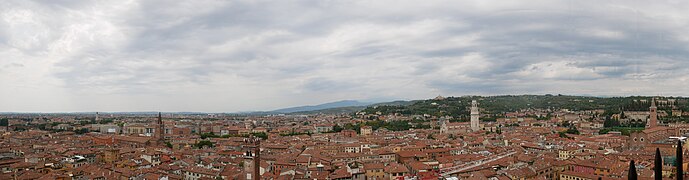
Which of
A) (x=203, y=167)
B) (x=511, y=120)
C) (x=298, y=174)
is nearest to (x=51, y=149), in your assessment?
(x=203, y=167)

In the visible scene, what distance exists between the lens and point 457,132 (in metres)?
55.0

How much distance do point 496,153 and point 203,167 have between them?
15573 millimetres

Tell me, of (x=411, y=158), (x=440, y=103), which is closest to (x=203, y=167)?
(x=411, y=158)

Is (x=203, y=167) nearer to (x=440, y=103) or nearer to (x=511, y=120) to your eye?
(x=511, y=120)

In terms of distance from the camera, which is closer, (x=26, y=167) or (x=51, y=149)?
(x=26, y=167)

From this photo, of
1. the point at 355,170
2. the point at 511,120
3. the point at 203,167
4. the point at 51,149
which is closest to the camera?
the point at 355,170

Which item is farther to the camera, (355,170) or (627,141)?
(627,141)

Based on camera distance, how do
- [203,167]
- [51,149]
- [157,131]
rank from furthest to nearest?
[157,131], [51,149], [203,167]

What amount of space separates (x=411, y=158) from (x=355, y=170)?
6252 millimetres

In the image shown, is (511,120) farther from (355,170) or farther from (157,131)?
(355,170)

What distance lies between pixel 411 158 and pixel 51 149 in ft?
77.4

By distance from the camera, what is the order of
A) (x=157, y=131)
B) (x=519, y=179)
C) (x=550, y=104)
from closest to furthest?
(x=519, y=179), (x=157, y=131), (x=550, y=104)

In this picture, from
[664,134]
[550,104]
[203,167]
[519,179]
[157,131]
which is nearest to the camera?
[519,179]

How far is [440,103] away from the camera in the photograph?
330 ft
